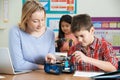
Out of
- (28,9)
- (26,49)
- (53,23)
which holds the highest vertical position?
(28,9)

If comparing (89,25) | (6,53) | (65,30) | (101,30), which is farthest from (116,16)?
(6,53)

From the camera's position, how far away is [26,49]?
1.82 meters

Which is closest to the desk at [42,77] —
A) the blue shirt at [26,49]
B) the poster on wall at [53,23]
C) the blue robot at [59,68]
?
the blue robot at [59,68]

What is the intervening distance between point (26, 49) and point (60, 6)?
185cm

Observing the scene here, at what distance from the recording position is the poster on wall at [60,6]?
11.5ft

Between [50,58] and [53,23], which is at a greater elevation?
[53,23]

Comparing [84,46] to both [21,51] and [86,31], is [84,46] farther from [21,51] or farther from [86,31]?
[21,51]

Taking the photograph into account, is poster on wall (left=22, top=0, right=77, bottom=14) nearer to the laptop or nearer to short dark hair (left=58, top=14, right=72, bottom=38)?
short dark hair (left=58, top=14, right=72, bottom=38)

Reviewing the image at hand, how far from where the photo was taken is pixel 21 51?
5.94ft

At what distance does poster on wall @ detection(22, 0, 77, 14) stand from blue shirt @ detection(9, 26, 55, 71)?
170cm

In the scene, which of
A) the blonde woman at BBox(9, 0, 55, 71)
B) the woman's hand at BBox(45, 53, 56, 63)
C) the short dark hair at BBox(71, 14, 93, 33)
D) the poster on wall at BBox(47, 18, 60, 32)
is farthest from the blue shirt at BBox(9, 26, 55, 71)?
the poster on wall at BBox(47, 18, 60, 32)

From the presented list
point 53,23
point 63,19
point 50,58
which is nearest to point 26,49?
point 50,58

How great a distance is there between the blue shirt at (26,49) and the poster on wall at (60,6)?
1699mm

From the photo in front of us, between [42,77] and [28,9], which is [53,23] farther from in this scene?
[42,77]
